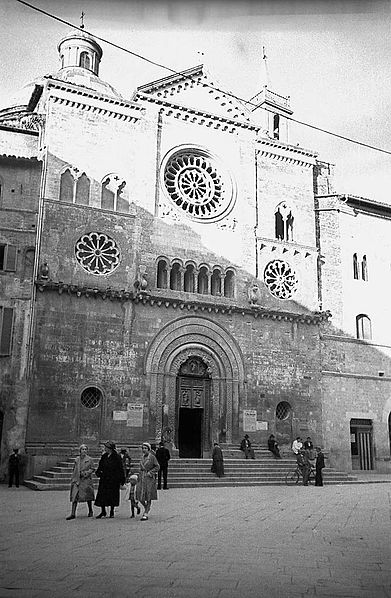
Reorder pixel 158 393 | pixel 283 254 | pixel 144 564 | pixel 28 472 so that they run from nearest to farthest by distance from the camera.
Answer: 1. pixel 144 564
2. pixel 28 472
3. pixel 158 393
4. pixel 283 254

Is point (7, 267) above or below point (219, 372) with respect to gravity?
above

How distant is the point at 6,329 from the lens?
2475 cm

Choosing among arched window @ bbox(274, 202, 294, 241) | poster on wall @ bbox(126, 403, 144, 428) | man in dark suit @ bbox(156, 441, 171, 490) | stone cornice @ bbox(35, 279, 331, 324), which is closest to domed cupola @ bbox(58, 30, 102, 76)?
arched window @ bbox(274, 202, 294, 241)

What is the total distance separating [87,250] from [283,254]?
412 inches

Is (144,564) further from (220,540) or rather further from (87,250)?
(87,250)

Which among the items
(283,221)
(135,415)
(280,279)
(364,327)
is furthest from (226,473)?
(283,221)

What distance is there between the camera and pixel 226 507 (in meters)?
16.5

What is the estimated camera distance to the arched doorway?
2834 cm

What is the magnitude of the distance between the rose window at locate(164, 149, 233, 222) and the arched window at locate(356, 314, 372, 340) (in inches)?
380

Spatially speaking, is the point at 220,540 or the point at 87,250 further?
the point at 87,250

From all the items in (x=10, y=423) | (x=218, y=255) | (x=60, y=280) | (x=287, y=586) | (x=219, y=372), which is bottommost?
(x=287, y=586)

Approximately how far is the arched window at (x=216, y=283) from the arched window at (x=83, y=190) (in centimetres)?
705

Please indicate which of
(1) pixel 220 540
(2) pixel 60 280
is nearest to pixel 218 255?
(2) pixel 60 280

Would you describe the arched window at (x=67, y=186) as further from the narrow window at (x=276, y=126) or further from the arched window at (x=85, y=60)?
the narrow window at (x=276, y=126)
